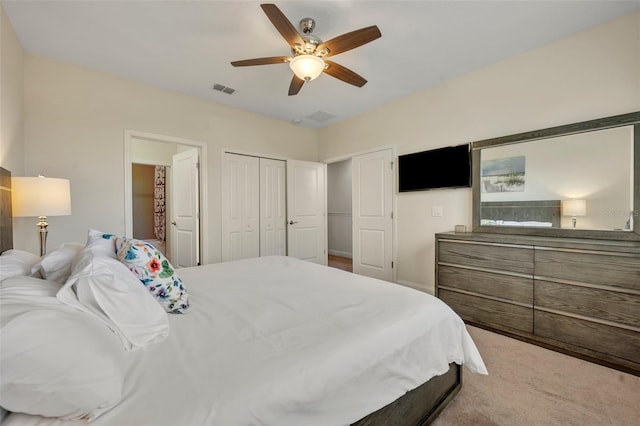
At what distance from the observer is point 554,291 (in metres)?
2.17

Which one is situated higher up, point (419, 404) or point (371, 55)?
point (371, 55)

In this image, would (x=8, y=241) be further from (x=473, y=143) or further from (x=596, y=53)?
(x=596, y=53)

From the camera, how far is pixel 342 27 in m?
2.25

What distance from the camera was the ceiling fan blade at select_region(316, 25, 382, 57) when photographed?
1.86 metres

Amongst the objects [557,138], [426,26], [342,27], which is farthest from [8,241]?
[557,138]

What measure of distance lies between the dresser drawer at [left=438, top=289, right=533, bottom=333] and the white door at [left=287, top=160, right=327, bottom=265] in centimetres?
249

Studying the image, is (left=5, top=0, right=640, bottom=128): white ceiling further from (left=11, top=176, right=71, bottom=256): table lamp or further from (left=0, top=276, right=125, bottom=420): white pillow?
(left=0, top=276, right=125, bottom=420): white pillow

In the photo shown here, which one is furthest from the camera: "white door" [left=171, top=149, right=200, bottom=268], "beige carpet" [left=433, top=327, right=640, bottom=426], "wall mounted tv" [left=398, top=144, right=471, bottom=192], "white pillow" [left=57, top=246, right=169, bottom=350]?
"white door" [left=171, top=149, right=200, bottom=268]

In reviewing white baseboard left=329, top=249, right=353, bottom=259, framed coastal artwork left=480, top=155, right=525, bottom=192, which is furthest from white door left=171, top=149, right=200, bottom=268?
white baseboard left=329, top=249, right=353, bottom=259

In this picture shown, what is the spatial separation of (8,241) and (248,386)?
7.24 ft

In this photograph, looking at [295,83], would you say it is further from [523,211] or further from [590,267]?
[590,267]

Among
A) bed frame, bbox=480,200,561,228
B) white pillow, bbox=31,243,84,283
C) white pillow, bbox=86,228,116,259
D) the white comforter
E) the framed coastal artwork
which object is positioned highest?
the framed coastal artwork

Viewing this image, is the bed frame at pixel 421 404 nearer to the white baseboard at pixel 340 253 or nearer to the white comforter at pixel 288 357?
the white comforter at pixel 288 357

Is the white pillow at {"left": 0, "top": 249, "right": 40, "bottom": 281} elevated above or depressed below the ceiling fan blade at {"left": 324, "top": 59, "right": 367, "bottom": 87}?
below
